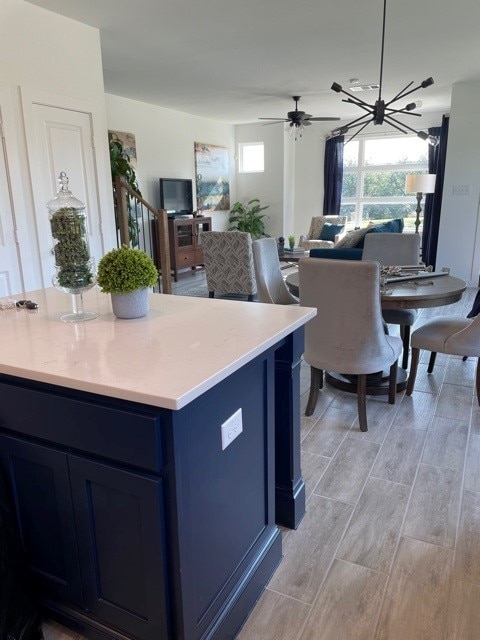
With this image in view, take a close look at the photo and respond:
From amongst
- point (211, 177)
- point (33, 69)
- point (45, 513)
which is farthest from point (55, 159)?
point (211, 177)

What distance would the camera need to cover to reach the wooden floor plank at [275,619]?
149cm

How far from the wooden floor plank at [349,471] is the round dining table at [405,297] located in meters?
0.69

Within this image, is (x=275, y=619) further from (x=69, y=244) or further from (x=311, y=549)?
(x=69, y=244)

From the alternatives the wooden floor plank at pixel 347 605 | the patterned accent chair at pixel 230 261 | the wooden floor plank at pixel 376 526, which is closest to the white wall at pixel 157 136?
the patterned accent chair at pixel 230 261

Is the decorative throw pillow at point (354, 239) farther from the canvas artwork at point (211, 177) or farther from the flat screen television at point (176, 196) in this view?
the canvas artwork at point (211, 177)

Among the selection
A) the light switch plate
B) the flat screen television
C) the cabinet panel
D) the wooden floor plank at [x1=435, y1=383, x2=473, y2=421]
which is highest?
the flat screen television

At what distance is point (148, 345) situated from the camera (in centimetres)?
137

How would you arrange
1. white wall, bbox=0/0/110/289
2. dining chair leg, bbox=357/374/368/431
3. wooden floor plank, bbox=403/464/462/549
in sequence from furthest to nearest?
white wall, bbox=0/0/110/289, dining chair leg, bbox=357/374/368/431, wooden floor plank, bbox=403/464/462/549

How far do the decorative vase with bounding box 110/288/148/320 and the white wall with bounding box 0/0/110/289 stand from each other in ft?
7.61

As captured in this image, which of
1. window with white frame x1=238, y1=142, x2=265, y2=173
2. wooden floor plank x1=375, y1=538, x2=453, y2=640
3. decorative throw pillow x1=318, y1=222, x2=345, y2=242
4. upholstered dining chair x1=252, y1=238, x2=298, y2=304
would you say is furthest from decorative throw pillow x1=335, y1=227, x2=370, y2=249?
window with white frame x1=238, y1=142, x2=265, y2=173

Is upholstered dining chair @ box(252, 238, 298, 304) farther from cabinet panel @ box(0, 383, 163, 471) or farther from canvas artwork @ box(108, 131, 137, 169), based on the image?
canvas artwork @ box(108, 131, 137, 169)

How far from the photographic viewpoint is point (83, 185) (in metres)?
3.99

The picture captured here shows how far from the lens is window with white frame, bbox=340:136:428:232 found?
8.46 metres

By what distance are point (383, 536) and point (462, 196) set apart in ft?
18.4
